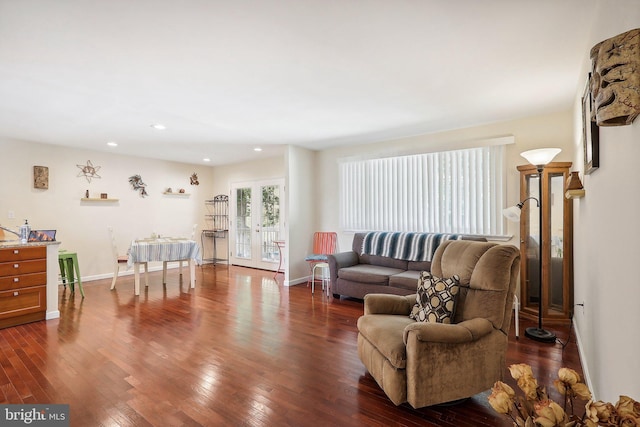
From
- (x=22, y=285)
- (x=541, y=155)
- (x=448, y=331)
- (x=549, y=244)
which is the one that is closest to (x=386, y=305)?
(x=448, y=331)

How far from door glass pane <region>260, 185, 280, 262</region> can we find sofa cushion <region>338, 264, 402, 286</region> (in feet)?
8.84

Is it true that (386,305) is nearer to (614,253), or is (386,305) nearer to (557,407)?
(614,253)

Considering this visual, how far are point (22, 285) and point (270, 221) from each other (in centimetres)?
424

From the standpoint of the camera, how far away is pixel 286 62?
259cm

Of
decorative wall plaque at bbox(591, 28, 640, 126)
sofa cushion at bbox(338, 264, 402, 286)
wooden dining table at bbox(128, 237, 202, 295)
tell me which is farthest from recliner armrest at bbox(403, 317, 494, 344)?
wooden dining table at bbox(128, 237, 202, 295)

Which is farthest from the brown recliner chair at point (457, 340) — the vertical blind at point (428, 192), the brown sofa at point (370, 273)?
the vertical blind at point (428, 192)

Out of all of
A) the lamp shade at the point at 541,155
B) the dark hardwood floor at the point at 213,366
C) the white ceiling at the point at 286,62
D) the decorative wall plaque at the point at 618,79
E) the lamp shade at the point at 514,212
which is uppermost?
the white ceiling at the point at 286,62

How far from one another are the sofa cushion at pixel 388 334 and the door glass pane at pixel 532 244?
2309 millimetres

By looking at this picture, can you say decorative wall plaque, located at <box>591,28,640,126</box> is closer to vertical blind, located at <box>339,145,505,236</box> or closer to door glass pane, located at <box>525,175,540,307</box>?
door glass pane, located at <box>525,175,540,307</box>

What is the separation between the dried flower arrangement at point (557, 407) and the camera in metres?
0.67

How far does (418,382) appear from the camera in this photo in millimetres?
1917

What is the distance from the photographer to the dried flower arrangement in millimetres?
670

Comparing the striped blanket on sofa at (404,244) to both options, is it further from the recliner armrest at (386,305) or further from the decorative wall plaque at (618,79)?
the decorative wall plaque at (618,79)

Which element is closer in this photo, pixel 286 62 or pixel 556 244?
pixel 286 62
